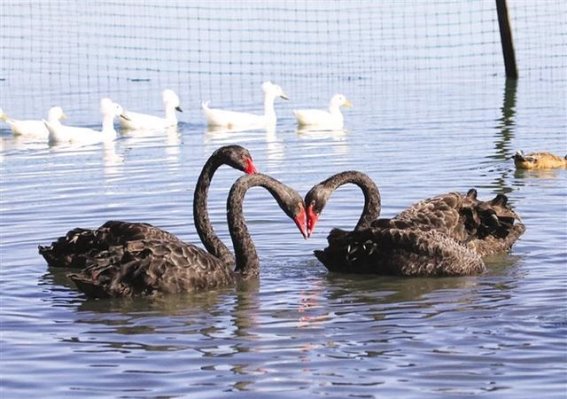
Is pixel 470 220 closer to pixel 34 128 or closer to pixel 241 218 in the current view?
pixel 241 218

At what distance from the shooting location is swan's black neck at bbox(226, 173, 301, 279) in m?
8.77

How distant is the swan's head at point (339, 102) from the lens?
18.8 metres

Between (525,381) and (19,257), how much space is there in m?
4.51

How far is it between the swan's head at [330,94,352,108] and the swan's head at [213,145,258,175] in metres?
9.67

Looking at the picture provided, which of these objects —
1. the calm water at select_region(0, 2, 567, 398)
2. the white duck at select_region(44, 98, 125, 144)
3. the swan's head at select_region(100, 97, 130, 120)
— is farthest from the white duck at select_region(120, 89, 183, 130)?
the calm water at select_region(0, 2, 567, 398)

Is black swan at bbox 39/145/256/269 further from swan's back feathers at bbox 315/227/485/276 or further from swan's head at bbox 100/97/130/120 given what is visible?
swan's head at bbox 100/97/130/120

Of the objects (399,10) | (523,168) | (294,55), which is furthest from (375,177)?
(399,10)

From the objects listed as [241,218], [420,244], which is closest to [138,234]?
[241,218]

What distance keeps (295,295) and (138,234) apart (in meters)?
1.09

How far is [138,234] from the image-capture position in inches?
348

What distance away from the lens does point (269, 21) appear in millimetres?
27312

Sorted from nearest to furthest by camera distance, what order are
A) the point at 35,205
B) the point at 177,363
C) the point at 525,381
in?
the point at 525,381
the point at 177,363
the point at 35,205

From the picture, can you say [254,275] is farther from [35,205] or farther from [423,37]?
[423,37]

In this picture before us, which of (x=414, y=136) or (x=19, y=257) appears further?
(x=414, y=136)
